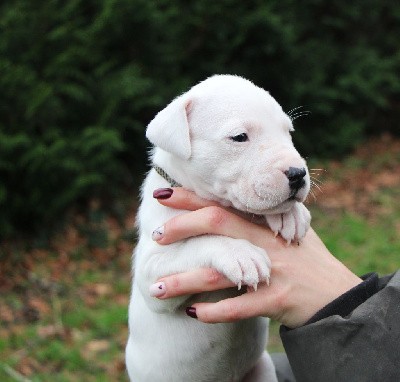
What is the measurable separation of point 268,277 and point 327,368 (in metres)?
0.30

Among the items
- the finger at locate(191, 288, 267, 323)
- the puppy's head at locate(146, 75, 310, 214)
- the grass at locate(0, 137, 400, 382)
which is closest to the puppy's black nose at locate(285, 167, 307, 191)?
the puppy's head at locate(146, 75, 310, 214)

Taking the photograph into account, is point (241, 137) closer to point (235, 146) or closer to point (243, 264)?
point (235, 146)

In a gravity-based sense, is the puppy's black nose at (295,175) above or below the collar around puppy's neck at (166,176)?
above

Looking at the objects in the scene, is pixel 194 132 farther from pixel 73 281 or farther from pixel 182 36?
pixel 182 36

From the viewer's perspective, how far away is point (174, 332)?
7.97 feet

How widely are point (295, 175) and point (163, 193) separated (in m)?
0.47

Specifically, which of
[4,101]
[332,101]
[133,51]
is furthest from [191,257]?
[332,101]

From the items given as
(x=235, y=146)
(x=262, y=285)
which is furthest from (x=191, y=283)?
(x=235, y=146)

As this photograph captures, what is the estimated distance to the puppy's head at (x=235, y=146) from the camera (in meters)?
2.12

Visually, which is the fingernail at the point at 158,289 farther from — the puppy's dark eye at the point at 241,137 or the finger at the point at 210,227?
the puppy's dark eye at the point at 241,137

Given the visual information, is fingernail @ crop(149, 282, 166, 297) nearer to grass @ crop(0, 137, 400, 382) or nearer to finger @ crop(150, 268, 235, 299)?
finger @ crop(150, 268, 235, 299)

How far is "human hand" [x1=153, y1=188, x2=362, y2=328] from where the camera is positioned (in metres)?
2.10

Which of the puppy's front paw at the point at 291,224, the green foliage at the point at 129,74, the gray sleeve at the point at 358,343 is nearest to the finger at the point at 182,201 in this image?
the puppy's front paw at the point at 291,224

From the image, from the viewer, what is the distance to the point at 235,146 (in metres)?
2.21
